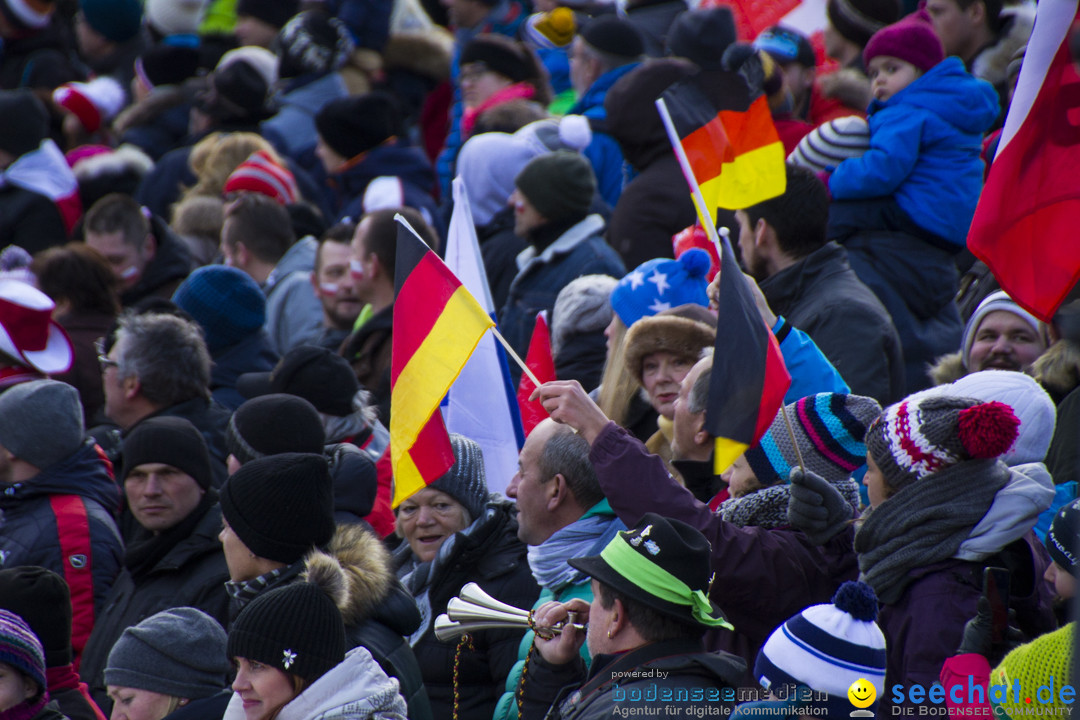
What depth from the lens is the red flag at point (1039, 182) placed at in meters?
3.93

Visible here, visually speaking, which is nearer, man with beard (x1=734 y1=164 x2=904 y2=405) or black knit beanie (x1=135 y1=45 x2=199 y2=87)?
man with beard (x1=734 y1=164 x2=904 y2=405)

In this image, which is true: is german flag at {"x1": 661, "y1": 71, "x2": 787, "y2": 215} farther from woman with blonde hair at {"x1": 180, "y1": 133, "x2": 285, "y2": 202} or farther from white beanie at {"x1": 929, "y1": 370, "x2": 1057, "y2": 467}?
woman with blonde hair at {"x1": 180, "y1": 133, "x2": 285, "y2": 202}

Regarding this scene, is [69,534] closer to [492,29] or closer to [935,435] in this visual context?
[935,435]

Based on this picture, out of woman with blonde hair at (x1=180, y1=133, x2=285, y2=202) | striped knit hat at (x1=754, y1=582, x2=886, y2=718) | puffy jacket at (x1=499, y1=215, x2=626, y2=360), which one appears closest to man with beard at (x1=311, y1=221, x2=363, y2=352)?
puffy jacket at (x1=499, y1=215, x2=626, y2=360)

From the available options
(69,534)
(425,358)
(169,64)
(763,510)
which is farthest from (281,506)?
(169,64)

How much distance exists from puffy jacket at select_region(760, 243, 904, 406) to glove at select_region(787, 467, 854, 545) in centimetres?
168

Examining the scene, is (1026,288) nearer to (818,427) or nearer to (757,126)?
(818,427)

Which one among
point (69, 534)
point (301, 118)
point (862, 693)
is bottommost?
point (301, 118)

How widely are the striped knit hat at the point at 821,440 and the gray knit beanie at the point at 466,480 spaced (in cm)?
111

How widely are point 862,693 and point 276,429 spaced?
2.72 m

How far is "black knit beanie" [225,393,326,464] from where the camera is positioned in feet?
17.0

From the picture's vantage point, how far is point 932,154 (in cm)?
661

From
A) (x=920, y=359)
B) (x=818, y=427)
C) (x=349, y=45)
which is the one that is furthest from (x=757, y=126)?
(x=349, y=45)

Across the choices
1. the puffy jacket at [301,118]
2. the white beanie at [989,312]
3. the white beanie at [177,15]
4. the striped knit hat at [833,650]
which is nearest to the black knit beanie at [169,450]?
the striped knit hat at [833,650]
